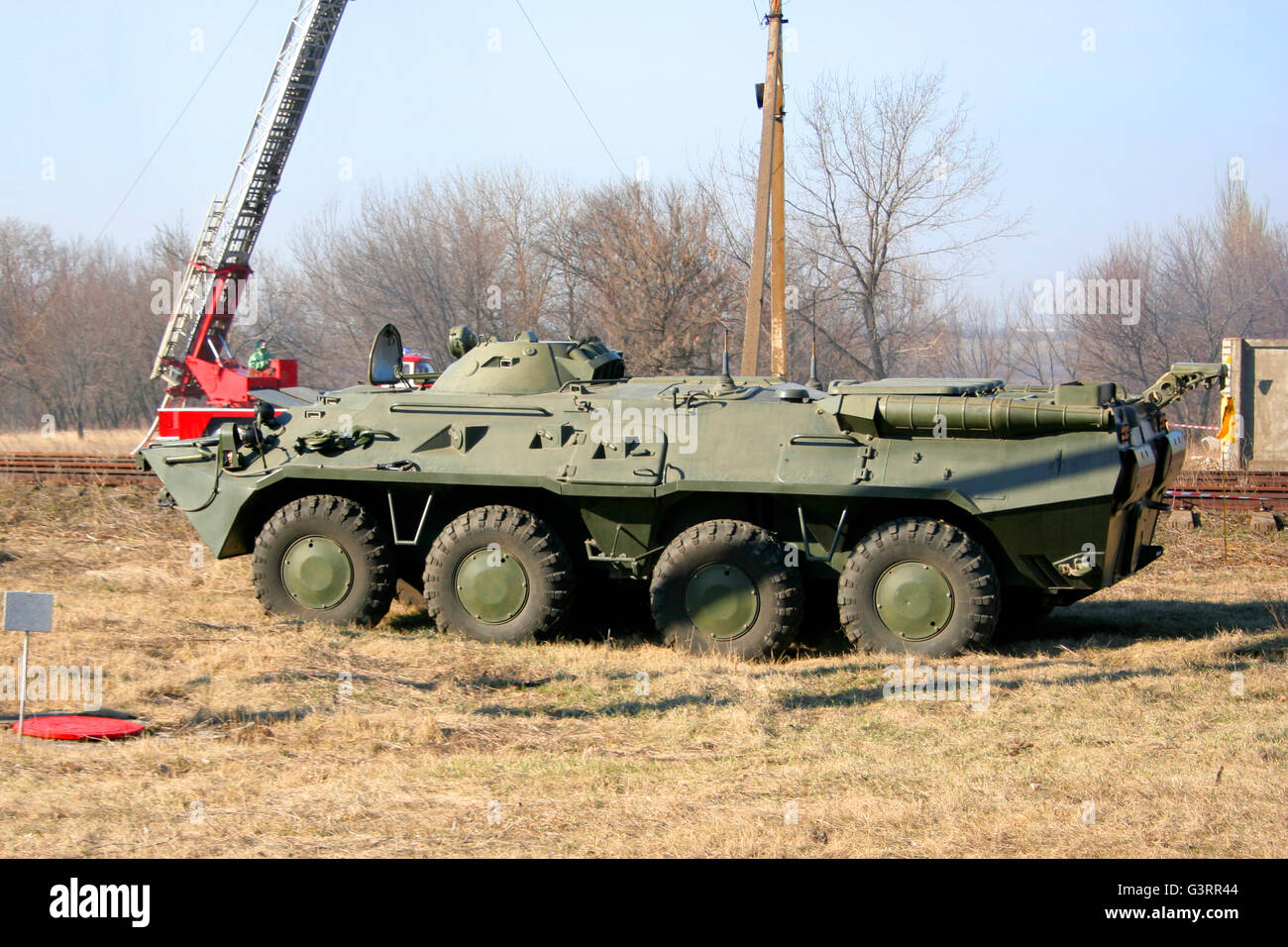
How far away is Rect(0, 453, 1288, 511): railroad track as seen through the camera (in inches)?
625

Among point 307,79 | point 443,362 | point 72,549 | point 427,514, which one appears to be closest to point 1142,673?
point 427,514

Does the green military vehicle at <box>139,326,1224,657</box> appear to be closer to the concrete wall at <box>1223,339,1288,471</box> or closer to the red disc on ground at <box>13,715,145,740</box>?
the red disc on ground at <box>13,715,145,740</box>

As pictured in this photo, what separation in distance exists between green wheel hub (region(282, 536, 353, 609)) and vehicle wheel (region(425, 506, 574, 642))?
2.71ft

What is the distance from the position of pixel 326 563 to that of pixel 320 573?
0.10 m

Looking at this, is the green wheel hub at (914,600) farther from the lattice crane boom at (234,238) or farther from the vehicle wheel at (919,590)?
the lattice crane boom at (234,238)

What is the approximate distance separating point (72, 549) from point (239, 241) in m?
5.74

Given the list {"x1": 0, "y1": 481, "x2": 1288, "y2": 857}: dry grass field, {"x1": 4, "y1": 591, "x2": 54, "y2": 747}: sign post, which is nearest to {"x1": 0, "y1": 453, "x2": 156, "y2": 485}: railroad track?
{"x1": 0, "y1": 481, "x2": 1288, "y2": 857}: dry grass field

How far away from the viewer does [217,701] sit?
315 inches

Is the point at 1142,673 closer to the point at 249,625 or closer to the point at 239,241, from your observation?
the point at 249,625

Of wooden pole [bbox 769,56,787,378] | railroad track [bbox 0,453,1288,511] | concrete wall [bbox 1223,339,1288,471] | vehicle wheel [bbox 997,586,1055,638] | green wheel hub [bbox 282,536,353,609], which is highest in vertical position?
wooden pole [bbox 769,56,787,378]

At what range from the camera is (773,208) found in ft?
56.0

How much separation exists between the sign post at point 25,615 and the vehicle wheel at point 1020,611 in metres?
7.25

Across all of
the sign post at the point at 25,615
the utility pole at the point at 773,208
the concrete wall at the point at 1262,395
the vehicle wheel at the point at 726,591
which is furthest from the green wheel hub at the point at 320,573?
the concrete wall at the point at 1262,395

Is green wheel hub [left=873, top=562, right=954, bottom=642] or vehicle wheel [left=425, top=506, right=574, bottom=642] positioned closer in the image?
green wheel hub [left=873, top=562, right=954, bottom=642]
